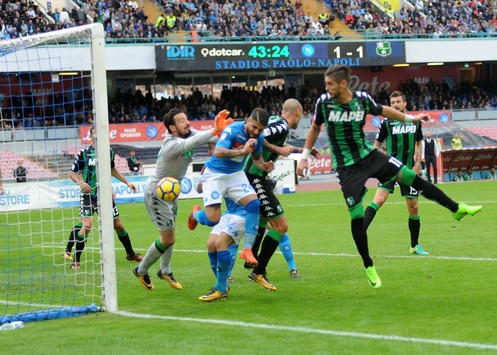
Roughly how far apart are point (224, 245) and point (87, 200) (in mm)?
4616

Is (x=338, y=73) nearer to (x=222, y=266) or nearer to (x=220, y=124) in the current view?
(x=220, y=124)

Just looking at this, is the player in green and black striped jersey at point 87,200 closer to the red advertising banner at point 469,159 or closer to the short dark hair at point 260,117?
the short dark hair at point 260,117

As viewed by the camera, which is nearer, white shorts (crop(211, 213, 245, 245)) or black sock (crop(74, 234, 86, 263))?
white shorts (crop(211, 213, 245, 245))

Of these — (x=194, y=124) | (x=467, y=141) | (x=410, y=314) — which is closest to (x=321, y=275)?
(x=410, y=314)

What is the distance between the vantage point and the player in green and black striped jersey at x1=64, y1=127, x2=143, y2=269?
43.0 ft

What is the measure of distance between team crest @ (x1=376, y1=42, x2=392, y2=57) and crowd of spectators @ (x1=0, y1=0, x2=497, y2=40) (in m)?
1.44

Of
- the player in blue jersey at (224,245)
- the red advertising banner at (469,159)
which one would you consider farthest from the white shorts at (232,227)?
the red advertising banner at (469,159)

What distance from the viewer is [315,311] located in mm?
8461

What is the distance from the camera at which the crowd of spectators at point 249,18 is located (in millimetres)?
41500

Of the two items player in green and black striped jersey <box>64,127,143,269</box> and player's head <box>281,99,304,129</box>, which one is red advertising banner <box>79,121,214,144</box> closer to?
player in green and black striped jersey <box>64,127,143,269</box>

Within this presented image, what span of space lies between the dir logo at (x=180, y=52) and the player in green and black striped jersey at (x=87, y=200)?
30.9 metres

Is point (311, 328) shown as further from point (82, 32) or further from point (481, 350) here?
point (82, 32)

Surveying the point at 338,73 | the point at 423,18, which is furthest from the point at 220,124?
the point at 423,18

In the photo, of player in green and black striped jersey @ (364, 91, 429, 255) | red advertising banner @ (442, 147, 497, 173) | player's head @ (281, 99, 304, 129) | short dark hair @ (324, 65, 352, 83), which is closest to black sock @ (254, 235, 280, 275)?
player's head @ (281, 99, 304, 129)
